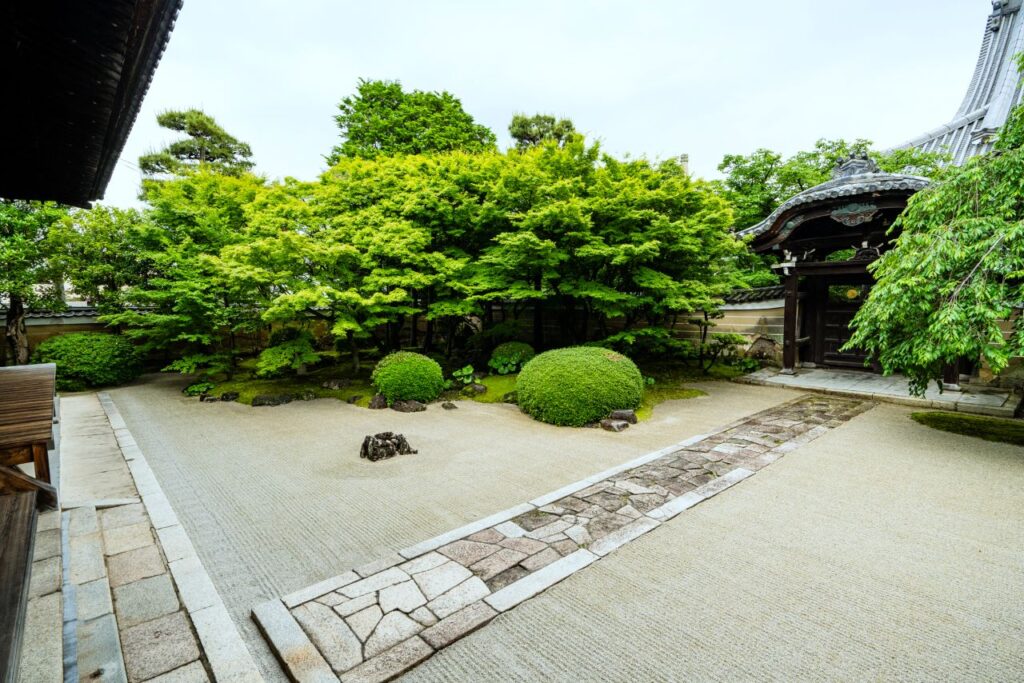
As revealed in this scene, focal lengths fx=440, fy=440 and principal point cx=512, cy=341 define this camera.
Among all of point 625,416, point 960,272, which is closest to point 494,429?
point 625,416

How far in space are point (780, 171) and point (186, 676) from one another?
61.1ft

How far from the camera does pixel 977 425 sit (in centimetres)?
689

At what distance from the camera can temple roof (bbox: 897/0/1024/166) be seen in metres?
19.4

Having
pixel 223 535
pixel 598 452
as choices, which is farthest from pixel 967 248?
pixel 223 535

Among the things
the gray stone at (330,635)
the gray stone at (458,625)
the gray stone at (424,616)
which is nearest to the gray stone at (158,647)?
the gray stone at (330,635)

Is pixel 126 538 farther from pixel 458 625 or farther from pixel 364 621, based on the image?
pixel 458 625

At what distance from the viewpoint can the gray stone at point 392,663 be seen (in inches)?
89.6

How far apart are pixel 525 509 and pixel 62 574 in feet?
11.4

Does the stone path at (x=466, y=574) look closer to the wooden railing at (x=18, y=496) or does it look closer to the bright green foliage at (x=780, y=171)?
the wooden railing at (x=18, y=496)

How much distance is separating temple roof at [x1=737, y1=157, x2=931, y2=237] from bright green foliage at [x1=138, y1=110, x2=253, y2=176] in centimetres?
2314

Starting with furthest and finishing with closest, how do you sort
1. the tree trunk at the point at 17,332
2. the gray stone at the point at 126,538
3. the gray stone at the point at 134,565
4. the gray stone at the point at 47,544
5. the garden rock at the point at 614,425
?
the tree trunk at the point at 17,332 → the garden rock at the point at 614,425 → the gray stone at the point at 126,538 → the gray stone at the point at 47,544 → the gray stone at the point at 134,565

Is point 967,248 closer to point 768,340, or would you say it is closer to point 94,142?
point 768,340

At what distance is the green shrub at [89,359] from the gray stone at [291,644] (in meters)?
12.3

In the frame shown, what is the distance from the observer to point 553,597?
295 cm
